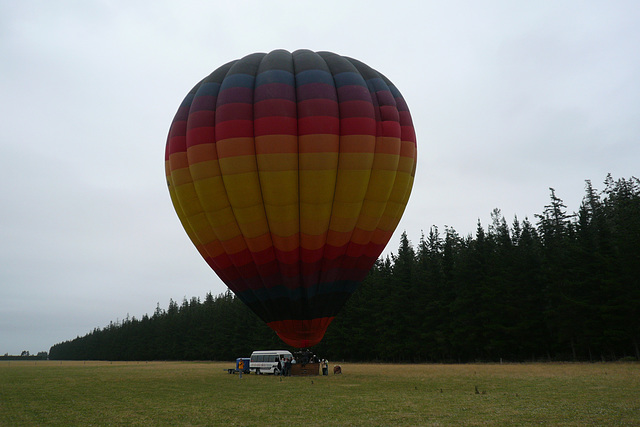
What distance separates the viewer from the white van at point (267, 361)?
31.7m

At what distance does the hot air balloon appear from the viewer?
1700cm

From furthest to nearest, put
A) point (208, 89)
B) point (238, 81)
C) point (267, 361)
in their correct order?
point (267, 361), point (208, 89), point (238, 81)

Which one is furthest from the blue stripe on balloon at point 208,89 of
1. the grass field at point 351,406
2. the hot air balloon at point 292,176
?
the grass field at point 351,406

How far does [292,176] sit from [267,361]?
19623mm

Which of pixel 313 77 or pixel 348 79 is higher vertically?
pixel 348 79

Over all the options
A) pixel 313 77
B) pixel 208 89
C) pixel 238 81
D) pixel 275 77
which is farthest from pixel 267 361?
pixel 313 77

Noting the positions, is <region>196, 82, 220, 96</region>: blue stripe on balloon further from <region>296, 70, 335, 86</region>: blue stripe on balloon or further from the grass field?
the grass field

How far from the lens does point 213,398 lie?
17.4m

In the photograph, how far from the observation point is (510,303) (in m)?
43.9

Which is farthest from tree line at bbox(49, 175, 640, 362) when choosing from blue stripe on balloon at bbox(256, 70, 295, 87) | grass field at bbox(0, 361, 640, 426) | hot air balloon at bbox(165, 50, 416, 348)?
blue stripe on balloon at bbox(256, 70, 295, 87)

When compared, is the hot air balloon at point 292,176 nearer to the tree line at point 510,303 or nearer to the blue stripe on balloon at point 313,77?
the blue stripe on balloon at point 313,77

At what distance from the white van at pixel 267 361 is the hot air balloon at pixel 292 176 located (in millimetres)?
13226

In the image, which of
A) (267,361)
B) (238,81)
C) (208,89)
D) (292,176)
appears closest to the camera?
(292,176)

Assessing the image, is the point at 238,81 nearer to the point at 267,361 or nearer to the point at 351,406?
the point at 351,406
